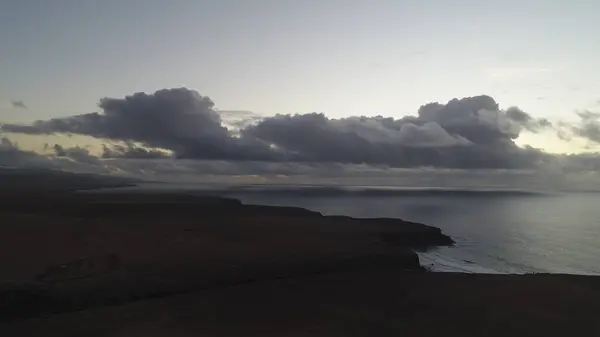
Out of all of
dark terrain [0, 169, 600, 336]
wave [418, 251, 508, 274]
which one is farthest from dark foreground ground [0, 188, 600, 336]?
wave [418, 251, 508, 274]

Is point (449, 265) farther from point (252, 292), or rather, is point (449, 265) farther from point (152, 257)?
point (152, 257)

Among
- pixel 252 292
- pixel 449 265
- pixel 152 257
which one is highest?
pixel 152 257

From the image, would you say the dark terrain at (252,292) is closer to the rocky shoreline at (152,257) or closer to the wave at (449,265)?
the rocky shoreline at (152,257)

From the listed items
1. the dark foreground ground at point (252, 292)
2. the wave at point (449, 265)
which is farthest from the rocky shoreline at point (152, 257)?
the wave at point (449, 265)

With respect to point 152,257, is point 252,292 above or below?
below

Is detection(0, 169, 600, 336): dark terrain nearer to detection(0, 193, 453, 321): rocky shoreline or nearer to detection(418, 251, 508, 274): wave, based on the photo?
detection(0, 193, 453, 321): rocky shoreline

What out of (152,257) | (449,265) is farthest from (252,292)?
(449,265)

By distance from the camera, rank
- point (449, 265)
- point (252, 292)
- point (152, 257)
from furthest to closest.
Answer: point (449, 265), point (152, 257), point (252, 292)

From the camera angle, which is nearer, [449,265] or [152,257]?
[152,257]

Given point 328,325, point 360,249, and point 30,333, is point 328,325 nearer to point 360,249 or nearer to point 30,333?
point 30,333

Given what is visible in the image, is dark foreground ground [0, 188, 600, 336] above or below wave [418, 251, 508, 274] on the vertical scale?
above
